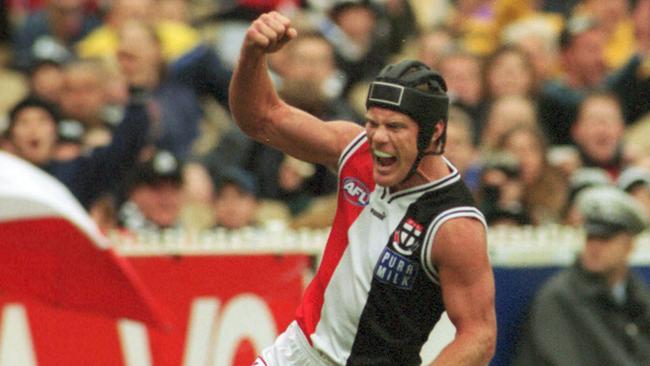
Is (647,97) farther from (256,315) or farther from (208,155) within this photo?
(256,315)

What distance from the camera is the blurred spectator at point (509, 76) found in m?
12.5

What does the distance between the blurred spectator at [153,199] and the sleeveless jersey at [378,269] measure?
135 inches

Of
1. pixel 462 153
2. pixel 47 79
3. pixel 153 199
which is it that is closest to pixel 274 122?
pixel 153 199

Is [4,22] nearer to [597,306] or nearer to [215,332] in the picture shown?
[215,332]

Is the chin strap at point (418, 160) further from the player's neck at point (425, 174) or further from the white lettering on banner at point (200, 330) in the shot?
the white lettering on banner at point (200, 330)

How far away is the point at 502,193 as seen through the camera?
10.6 metres

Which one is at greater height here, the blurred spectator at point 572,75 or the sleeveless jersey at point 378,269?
the sleeveless jersey at point 378,269

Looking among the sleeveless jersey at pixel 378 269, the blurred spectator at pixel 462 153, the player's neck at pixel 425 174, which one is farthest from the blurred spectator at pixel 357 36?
the player's neck at pixel 425 174

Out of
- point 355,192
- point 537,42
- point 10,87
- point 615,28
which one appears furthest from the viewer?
point 615,28

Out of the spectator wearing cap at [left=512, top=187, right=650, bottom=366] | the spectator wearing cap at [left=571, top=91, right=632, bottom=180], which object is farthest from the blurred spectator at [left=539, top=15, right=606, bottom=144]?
the spectator wearing cap at [left=512, top=187, right=650, bottom=366]

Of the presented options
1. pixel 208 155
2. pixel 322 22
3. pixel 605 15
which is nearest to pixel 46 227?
pixel 208 155

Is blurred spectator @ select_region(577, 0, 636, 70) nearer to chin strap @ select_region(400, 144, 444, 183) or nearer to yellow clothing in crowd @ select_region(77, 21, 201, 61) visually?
yellow clothing in crowd @ select_region(77, 21, 201, 61)

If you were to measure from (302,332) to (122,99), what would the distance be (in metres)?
5.53

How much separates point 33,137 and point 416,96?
4696 mm
